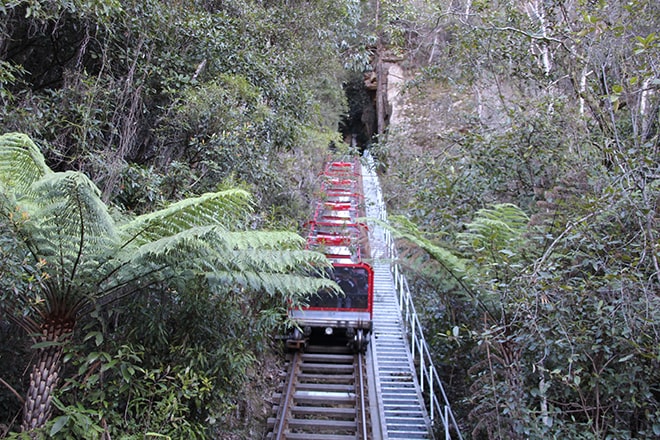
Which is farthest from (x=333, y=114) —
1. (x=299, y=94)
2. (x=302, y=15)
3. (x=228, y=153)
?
(x=228, y=153)

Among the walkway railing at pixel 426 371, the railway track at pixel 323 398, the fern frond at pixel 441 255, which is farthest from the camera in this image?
the railway track at pixel 323 398

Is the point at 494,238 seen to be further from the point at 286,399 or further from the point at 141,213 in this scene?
the point at 141,213

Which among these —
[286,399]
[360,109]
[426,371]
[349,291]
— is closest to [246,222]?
[286,399]

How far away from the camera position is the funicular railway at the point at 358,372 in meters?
6.48

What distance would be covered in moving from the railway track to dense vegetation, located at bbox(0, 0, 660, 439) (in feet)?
1.99

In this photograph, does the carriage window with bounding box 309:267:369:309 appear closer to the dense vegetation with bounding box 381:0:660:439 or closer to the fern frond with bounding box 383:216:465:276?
the dense vegetation with bounding box 381:0:660:439

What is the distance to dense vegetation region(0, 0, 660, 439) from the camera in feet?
11.5

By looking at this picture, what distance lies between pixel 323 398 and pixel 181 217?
4676 millimetres

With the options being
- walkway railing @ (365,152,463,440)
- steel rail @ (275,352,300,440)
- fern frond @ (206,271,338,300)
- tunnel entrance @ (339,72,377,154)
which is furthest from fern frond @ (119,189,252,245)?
tunnel entrance @ (339,72,377,154)

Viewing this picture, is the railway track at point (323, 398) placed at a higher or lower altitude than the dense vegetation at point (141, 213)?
lower

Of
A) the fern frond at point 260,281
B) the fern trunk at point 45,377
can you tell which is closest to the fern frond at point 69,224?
the fern trunk at point 45,377

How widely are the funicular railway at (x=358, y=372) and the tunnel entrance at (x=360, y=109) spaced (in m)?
18.9

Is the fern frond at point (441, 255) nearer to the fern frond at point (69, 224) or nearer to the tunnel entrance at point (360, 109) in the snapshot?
the fern frond at point (69, 224)

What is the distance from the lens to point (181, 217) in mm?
3727
